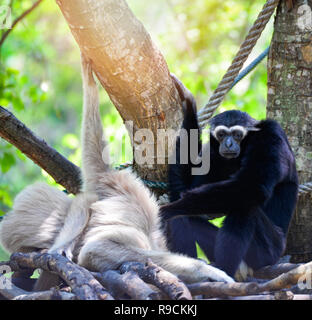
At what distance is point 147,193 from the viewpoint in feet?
14.0

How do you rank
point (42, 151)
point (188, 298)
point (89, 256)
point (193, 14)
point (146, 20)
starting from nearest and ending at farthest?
point (188, 298), point (89, 256), point (42, 151), point (193, 14), point (146, 20)

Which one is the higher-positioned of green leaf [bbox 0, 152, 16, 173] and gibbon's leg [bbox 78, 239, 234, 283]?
green leaf [bbox 0, 152, 16, 173]

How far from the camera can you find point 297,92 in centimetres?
455

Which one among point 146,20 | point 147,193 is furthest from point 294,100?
point 146,20

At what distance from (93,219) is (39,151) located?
3.09 feet

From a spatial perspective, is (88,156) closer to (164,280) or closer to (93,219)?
(93,219)

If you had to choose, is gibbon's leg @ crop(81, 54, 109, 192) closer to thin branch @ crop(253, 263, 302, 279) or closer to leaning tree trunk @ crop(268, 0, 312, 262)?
thin branch @ crop(253, 263, 302, 279)

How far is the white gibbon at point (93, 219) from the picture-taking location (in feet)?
11.9

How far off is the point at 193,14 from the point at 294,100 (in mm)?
7439

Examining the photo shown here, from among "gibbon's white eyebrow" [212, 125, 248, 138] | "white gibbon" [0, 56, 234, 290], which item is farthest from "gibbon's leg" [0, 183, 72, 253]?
"gibbon's white eyebrow" [212, 125, 248, 138]

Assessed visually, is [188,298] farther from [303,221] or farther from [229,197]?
[303,221]

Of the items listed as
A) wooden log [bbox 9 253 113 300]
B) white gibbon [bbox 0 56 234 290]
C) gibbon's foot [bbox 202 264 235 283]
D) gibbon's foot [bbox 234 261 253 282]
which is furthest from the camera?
gibbon's foot [bbox 234 261 253 282]

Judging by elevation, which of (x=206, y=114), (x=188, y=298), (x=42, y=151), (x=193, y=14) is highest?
(x=193, y=14)

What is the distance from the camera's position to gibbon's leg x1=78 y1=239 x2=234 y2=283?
3.47 m
